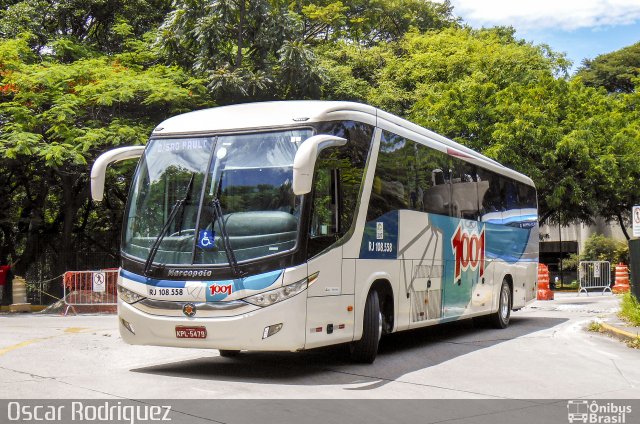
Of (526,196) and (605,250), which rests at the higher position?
(526,196)

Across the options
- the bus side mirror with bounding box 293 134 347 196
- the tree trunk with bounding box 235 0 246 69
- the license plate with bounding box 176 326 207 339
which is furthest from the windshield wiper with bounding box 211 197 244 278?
the tree trunk with bounding box 235 0 246 69

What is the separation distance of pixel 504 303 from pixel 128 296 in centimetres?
1025

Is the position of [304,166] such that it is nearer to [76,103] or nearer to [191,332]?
[191,332]

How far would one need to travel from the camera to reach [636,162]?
126ft

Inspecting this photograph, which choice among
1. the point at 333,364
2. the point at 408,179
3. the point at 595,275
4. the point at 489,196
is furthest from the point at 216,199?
the point at 595,275

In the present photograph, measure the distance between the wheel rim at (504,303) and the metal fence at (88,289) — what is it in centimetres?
1173

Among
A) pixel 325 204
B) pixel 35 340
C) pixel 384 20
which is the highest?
pixel 384 20

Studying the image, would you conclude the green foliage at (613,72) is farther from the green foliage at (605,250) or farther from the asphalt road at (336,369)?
the asphalt road at (336,369)

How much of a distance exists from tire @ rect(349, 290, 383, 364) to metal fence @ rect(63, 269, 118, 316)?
47.6ft

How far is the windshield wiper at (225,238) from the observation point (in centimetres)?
986

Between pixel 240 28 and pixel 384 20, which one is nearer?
pixel 240 28

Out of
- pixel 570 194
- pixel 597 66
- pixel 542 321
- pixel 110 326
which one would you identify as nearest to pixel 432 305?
pixel 542 321

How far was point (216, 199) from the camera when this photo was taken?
33.7 ft

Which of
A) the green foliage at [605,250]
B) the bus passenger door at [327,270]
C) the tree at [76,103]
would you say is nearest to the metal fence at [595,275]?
the green foliage at [605,250]
